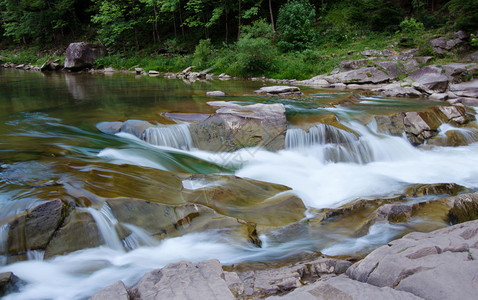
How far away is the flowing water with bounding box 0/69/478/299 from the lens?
399 cm

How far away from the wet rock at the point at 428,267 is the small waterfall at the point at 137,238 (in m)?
2.54

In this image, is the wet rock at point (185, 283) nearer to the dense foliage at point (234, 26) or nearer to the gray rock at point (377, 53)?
the dense foliage at point (234, 26)

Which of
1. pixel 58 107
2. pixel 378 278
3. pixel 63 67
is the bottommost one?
pixel 378 278

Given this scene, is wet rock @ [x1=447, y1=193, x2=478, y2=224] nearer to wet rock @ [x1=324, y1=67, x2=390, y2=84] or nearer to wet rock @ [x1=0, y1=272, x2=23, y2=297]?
wet rock @ [x1=0, y1=272, x2=23, y2=297]

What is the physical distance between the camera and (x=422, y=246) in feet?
10.2

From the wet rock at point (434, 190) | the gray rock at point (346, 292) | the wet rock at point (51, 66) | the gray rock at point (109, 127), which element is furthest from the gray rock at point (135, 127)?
the wet rock at point (51, 66)

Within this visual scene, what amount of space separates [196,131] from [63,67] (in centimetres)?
3040

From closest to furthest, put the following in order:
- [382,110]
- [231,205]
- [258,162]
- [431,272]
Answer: [431,272] < [231,205] < [258,162] < [382,110]

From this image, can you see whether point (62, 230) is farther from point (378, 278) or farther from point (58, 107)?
point (58, 107)

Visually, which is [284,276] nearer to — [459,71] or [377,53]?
[459,71]

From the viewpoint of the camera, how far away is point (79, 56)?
30.1 metres

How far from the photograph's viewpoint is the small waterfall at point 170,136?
26.0ft

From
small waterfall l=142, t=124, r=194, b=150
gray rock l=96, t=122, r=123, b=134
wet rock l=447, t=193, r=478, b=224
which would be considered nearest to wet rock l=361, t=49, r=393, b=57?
small waterfall l=142, t=124, r=194, b=150

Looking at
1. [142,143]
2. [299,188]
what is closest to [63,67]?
[142,143]
